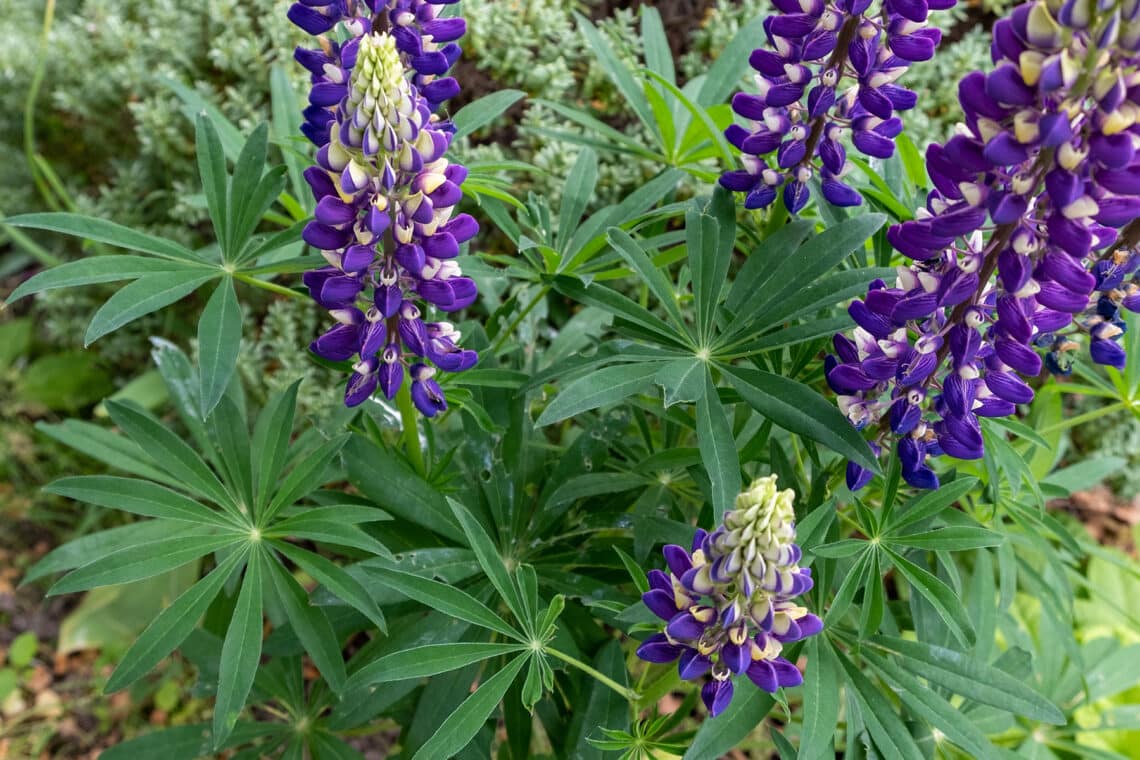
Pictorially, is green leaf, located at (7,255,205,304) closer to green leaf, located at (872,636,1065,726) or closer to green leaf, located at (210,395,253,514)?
green leaf, located at (210,395,253,514)

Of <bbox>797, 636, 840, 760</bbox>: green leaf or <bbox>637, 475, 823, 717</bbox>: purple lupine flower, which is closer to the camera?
<bbox>637, 475, 823, 717</bbox>: purple lupine flower

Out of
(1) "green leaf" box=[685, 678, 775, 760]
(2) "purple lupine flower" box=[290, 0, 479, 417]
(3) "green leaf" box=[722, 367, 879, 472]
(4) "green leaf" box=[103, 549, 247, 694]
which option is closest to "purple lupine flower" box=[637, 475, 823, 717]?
(1) "green leaf" box=[685, 678, 775, 760]

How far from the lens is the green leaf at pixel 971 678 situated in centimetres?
145

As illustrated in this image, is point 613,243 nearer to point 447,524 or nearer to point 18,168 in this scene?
point 447,524

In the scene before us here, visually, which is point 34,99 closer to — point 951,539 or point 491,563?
point 491,563

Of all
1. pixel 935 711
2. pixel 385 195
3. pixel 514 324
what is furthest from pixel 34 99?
pixel 935 711

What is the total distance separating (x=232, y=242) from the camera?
5.45ft

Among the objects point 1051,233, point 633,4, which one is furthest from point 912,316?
point 633,4

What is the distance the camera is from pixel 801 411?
1.41 meters

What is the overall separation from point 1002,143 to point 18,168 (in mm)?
4312

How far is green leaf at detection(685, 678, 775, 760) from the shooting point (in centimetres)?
136

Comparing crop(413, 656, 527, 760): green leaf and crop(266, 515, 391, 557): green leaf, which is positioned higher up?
crop(266, 515, 391, 557): green leaf

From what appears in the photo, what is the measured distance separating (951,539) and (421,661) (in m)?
0.92

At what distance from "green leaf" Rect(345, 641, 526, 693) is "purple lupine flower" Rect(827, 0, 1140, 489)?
28.4 inches
